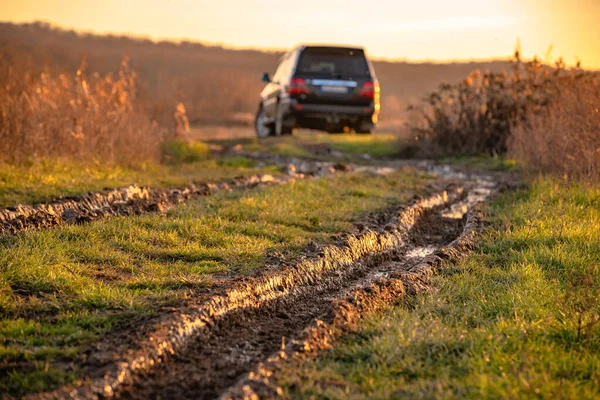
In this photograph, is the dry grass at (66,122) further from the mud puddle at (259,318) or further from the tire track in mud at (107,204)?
the mud puddle at (259,318)

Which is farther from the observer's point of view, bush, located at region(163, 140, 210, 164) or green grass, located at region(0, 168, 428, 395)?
A: bush, located at region(163, 140, 210, 164)

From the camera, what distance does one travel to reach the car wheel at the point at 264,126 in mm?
22734

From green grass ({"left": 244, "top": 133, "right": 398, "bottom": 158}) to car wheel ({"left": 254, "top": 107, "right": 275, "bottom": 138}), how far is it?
4.24 ft

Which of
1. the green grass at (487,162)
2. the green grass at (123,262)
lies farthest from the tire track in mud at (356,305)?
the green grass at (487,162)

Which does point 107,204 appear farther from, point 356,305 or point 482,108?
point 482,108

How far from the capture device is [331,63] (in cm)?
1883

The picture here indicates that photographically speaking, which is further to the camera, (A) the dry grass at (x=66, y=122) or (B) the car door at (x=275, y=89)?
(B) the car door at (x=275, y=89)

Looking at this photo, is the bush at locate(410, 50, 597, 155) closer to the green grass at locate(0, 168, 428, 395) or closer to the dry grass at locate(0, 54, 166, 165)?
the dry grass at locate(0, 54, 166, 165)

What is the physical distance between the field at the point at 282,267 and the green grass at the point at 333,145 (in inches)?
107

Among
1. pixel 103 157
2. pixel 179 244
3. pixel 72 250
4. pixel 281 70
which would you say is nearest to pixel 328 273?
pixel 179 244

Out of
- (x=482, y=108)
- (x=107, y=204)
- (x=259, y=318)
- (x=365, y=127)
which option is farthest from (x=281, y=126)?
(x=259, y=318)

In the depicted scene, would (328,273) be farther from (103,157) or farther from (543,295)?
(103,157)

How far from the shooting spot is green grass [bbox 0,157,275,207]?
10.2 metres

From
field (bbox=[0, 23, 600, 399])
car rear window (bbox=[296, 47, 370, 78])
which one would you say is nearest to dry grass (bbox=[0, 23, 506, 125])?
car rear window (bbox=[296, 47, 370, 78])
